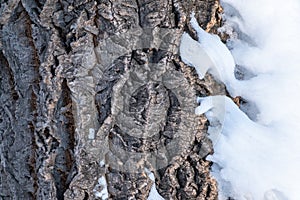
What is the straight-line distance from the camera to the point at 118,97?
42.8 inches

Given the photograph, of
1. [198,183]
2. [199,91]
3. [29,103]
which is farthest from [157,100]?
[29,103]

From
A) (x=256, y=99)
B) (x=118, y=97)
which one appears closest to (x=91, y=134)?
(x=118, y=97)

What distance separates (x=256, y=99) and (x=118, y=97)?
318 millimetres

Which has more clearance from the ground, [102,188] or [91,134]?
[91,134]

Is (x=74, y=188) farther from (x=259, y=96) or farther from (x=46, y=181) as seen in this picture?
(x=259, y=96)

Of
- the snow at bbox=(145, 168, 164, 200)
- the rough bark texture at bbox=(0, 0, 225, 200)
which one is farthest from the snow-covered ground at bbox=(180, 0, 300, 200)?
the snow at bbox=(145, 168, 164, 200)

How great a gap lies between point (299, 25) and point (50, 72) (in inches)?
23.1

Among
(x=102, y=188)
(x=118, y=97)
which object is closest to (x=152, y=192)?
(x=102, y=188)

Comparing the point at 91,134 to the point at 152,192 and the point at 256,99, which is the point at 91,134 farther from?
the point at 256,99

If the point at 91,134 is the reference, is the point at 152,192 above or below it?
below

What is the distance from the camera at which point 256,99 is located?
1.11m

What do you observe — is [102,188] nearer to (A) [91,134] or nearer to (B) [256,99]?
(A) [91,134]

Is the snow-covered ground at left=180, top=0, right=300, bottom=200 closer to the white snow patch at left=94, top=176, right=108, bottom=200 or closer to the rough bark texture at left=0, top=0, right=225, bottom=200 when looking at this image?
the rough bark texture at left=0, top=0, right=225, bottom=200

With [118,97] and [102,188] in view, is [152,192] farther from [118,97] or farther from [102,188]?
[118,97]
